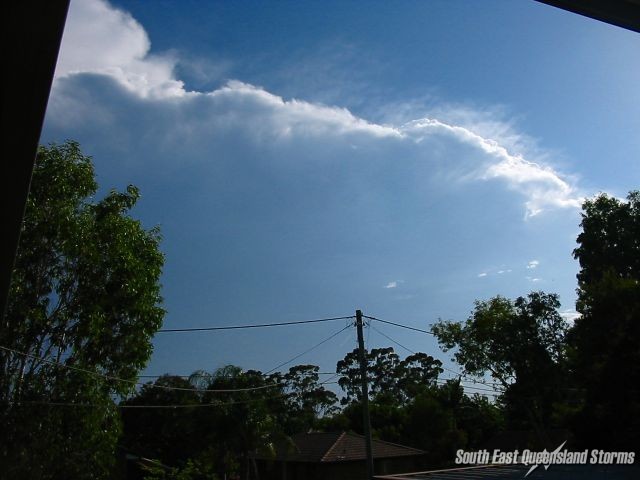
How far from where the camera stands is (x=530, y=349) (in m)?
31.9

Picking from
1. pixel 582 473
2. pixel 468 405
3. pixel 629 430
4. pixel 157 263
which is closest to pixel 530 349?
pixel 629 430

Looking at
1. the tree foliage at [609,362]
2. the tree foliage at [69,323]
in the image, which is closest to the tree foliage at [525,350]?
the tree foliage at [609,362]

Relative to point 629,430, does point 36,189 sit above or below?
above

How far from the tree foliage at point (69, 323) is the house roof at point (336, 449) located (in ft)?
60.4

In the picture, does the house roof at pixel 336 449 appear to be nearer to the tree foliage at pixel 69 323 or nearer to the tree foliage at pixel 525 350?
the tree foliage at pixel 525 350

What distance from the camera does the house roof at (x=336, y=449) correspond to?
32.4 metres

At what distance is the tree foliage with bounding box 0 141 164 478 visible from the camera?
13414 mm

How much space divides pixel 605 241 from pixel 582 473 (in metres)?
21.4

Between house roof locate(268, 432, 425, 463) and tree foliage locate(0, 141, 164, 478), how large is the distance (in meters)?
18.4

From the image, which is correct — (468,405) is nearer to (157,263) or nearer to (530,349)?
(530,349)

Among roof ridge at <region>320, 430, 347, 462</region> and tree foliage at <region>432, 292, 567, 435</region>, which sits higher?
tree foliage at <region>432, 292, 567, 435</region>

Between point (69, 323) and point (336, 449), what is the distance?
75.1ft

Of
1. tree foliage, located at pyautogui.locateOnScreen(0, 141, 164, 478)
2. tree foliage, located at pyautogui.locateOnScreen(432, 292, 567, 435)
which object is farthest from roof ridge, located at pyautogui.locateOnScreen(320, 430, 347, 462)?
tree foliage, located at pyautogui.locateOnScreen(0, 141, 164, 478)

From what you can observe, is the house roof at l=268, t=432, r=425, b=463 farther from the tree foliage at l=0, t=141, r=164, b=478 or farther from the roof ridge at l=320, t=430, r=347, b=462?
the tree foliage at l=0, t=141, r=164, b=478
